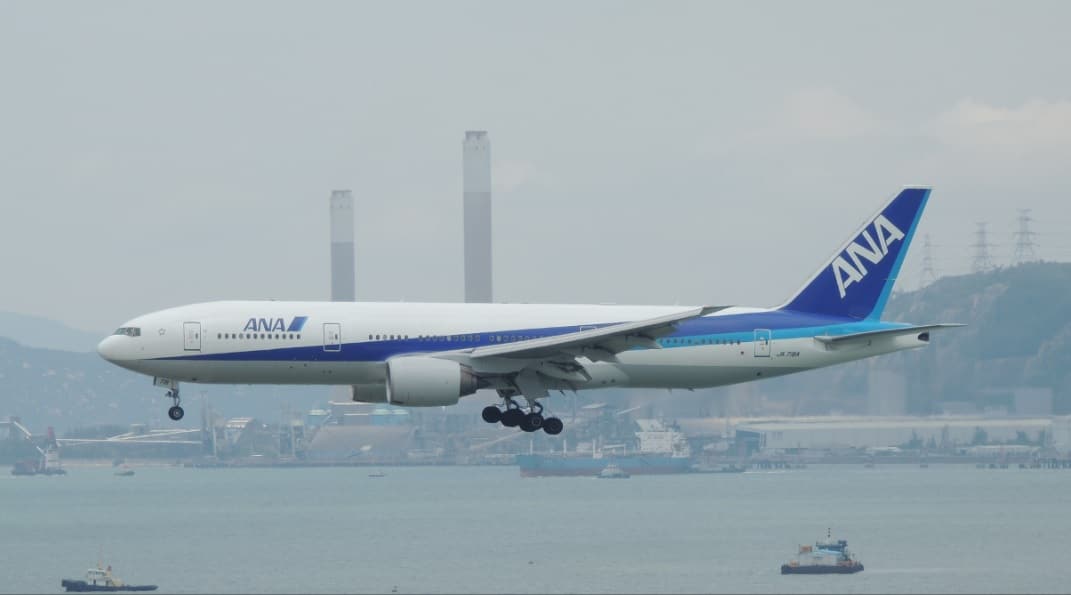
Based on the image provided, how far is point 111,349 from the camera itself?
61.9m

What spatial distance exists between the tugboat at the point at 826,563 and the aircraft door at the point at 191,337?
83.7 metres

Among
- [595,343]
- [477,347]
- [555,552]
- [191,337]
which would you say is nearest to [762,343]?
[595,343]

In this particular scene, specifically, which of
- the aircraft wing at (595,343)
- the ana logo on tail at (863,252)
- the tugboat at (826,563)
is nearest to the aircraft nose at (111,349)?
the aircraft wing at (595,343)

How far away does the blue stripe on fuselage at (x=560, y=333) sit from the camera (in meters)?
61.5

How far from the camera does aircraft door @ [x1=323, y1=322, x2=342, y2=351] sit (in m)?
61.6

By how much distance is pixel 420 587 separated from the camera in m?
123

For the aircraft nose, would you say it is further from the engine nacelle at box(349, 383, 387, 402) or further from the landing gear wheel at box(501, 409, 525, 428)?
the landing gear wheel at box(501, 409, 525, 428)

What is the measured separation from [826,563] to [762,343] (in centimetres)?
7549

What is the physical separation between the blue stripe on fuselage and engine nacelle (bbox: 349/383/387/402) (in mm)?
1726

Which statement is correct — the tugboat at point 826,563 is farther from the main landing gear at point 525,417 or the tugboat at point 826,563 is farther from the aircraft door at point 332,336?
the aircraft door at point 332,336

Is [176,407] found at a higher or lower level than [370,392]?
lower

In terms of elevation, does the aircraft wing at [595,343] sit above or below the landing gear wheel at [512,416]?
above

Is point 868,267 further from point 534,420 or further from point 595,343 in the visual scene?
point 534,420

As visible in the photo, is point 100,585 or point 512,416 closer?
point 512,416
